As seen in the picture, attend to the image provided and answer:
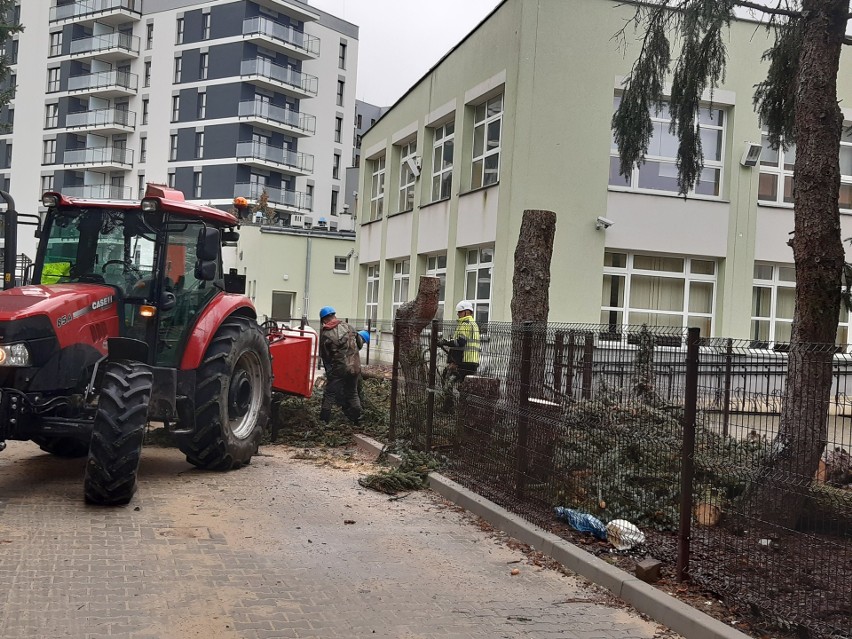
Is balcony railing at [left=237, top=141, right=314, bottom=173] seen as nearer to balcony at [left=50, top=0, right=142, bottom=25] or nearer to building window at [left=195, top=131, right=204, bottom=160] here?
building window at [left=195, top=131, right=204, bottom=160]

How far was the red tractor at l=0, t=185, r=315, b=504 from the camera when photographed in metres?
7.52

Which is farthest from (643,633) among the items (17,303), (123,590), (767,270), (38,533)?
(767,270)

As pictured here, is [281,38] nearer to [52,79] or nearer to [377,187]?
[52,79]

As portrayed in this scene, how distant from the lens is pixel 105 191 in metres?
62.4

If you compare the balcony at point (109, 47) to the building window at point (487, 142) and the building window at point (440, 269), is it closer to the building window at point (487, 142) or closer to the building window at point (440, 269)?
the building window at point (440, 269)

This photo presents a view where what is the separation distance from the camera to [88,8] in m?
61.7

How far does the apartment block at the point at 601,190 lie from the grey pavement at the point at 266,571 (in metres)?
11.7

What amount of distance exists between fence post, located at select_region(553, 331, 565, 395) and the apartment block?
1116 centimetres

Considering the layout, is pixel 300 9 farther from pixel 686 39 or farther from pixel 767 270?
pixel 686 39

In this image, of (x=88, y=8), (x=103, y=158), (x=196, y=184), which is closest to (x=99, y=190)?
(x=103, y=158)

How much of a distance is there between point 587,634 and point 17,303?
541 centimetres

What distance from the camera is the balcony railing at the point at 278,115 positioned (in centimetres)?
5644

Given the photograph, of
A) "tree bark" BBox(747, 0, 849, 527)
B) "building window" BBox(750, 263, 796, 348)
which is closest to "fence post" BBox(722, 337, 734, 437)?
"tree bark" BBox(747, 0, 849, 527)

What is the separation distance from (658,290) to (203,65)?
45.2m
